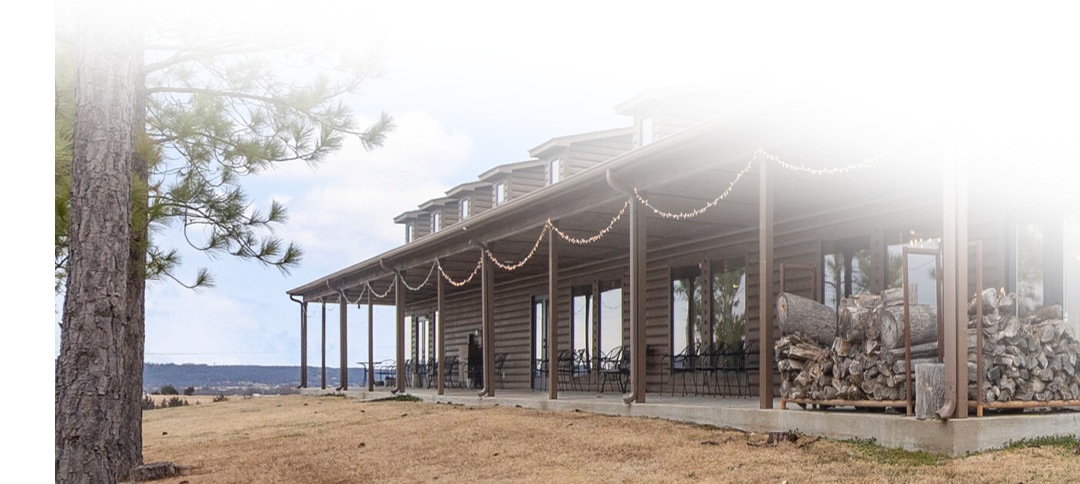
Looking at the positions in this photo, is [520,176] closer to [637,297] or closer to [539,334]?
[539,334]

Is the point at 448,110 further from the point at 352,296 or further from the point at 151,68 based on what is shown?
the point at 151,68

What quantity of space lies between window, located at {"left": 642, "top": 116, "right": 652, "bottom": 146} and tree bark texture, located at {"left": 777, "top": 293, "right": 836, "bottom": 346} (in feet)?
26.0

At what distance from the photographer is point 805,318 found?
9414mm

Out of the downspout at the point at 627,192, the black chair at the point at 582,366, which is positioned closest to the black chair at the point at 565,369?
the black chair at the point at 582,366

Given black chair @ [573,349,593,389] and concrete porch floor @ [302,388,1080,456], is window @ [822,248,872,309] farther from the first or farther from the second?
black chair @ [573,349,593,389]

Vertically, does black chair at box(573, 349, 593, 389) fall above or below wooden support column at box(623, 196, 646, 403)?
below

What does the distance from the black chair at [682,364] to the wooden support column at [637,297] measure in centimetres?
320

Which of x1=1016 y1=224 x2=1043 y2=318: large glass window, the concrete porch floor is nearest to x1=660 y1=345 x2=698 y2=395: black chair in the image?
the concrete porch floor

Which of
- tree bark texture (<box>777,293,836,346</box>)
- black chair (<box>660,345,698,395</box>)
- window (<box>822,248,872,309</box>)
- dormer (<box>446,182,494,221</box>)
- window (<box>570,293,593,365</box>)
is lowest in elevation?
black chair (<box>660,345,698,395</box>)

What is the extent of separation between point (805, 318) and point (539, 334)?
38.3ft

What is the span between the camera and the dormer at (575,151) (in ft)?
64.2

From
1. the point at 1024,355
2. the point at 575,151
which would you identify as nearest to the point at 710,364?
the point at 1024,355

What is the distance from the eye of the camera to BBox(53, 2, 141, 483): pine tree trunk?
22.6ft

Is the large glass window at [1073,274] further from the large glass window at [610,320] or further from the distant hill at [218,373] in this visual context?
the distant hill at [218,373]
